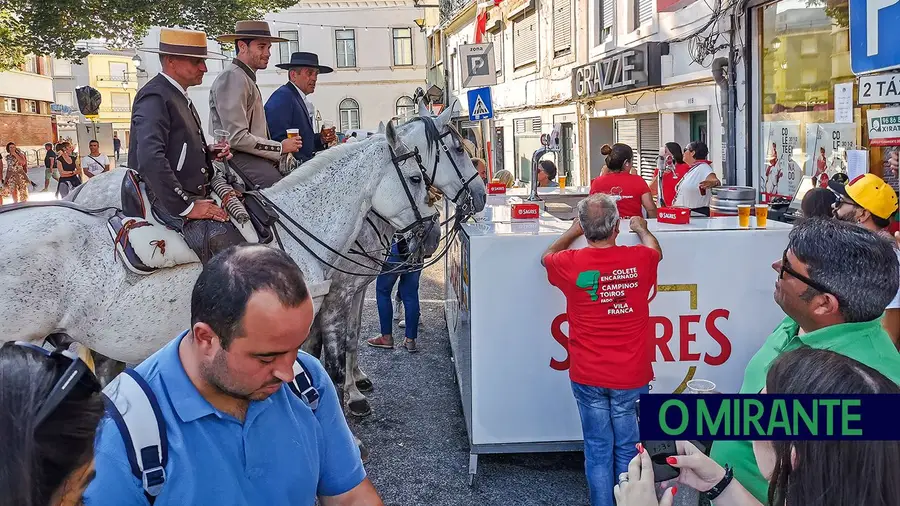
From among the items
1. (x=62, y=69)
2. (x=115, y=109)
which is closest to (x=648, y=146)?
(x=115, y=109)

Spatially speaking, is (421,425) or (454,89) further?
(454,89)

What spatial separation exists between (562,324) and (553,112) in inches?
632

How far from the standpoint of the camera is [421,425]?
591 centimetres

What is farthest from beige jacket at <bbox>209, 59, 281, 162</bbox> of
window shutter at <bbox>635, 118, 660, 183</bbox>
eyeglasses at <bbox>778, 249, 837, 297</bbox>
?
window shutter at <bbox>635, 118, 660, 183</bbox>

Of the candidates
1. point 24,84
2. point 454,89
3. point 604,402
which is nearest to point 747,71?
point 604,402

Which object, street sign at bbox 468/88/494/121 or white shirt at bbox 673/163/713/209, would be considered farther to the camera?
street sign at bbox 468/88/494/121

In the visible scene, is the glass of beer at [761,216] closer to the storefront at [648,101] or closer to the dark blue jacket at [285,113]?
the dark blue jacket at [285,113]

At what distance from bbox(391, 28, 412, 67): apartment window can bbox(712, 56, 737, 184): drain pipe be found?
36.5m

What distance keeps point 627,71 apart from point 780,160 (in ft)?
14.4

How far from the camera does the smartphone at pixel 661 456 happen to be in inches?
65.2

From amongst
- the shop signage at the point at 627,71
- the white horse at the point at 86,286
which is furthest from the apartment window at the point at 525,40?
the white horse at the point at 86,286

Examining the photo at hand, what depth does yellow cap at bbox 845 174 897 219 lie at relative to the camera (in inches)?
166

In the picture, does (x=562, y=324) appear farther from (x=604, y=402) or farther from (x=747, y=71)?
(x=747, y=71)

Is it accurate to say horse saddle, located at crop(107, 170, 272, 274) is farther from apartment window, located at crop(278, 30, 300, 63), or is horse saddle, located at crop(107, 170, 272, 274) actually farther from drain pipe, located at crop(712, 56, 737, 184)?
apartment window, located at crop(278, 30, 300, 63)
